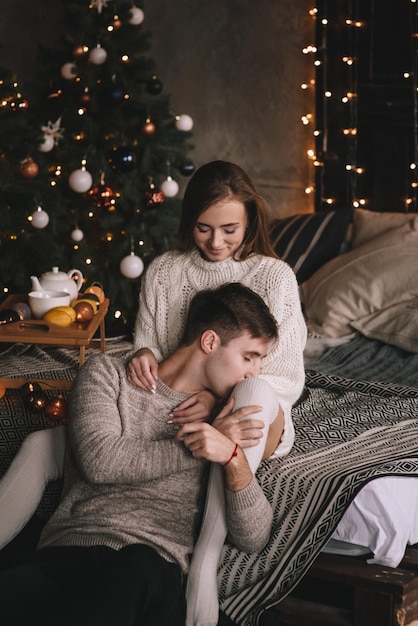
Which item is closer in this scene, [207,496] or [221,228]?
[207,496]

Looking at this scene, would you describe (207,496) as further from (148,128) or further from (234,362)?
(148,128)

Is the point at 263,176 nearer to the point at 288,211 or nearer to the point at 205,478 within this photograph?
the point at 288,211

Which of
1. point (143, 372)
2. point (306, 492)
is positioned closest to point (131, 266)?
point (143, 372)

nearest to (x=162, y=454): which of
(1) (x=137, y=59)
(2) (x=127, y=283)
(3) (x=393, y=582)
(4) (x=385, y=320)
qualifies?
(3) (x=393, y=582)

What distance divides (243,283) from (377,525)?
0.76 m

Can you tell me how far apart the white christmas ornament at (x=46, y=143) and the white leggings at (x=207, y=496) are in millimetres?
2418

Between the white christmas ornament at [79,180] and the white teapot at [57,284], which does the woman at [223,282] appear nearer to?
the white teapot at [57,284]

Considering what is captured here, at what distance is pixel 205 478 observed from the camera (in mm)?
2029

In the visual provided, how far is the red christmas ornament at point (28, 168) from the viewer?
4277 millimetres

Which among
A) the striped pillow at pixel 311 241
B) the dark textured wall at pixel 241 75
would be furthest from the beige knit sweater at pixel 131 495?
the dark textured wall at pixel 241 75

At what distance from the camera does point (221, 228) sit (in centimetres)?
244

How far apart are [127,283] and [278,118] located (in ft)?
4.91

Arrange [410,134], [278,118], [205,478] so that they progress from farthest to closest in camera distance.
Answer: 1. [278,118]
2. [410,134]
3. [205,478]

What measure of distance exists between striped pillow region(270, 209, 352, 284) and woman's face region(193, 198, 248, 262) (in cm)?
166
